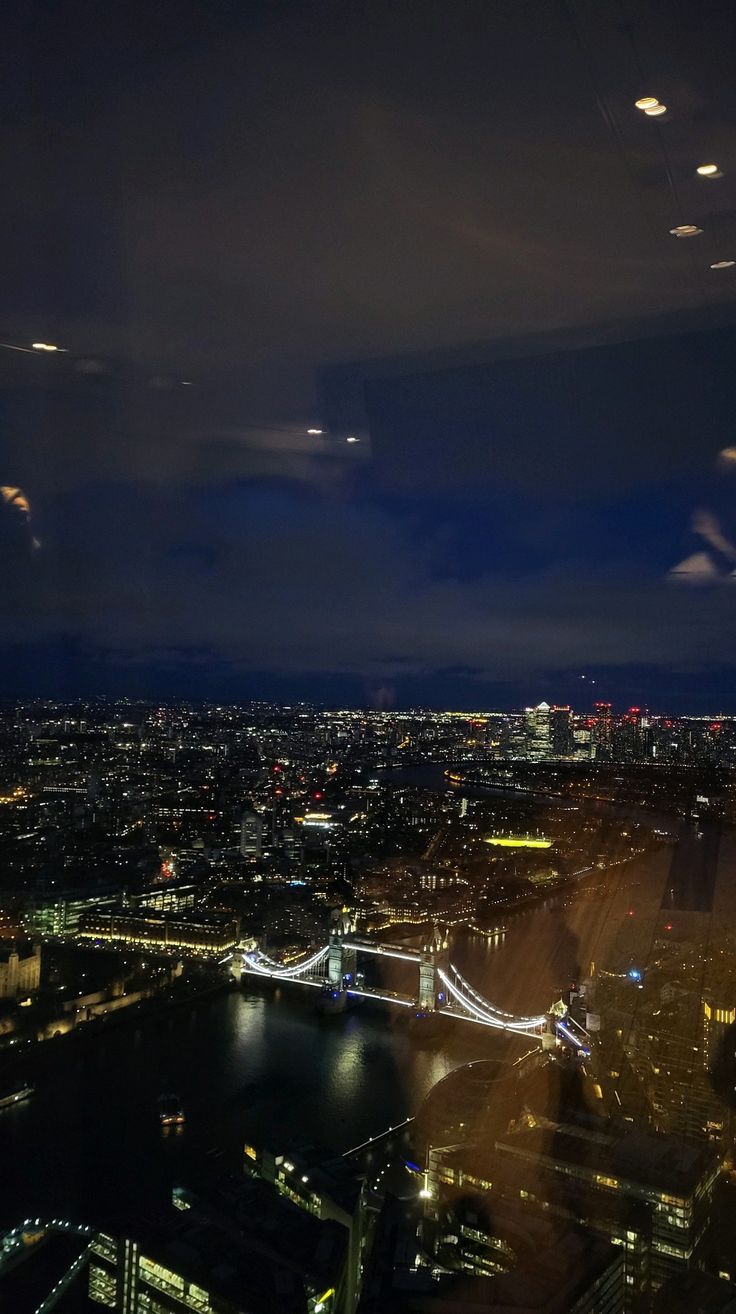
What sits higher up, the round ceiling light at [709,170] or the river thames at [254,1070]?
the round ceiling light at [709,170]

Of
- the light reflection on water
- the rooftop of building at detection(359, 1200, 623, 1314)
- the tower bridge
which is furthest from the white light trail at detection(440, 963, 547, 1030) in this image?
the rooftop of building at detection(359, 1200, 623, 1314)

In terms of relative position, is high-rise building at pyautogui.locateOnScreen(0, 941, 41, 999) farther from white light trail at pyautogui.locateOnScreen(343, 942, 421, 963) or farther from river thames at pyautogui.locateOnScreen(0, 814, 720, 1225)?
white light trail at pyautogui.locateOnScreen(343, 942, 421, 963)

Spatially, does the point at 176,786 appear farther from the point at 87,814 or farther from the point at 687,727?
→ the point at 687,727

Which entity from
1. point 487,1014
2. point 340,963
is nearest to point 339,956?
point 340,963

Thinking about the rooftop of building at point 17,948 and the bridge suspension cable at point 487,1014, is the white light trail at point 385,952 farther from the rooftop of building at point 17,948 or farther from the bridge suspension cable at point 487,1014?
the rooftop of building at point 17,948

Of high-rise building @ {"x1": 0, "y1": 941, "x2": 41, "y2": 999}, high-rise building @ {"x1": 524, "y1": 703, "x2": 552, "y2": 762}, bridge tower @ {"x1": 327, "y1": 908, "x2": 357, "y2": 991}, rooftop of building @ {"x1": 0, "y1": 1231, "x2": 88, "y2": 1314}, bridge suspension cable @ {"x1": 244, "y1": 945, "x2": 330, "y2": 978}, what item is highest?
high-rise building @ {"x1": 524, "y1": 703, "x2": 552, "y2": 762}

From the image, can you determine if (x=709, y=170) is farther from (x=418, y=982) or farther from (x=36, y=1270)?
(x=418, y=982)

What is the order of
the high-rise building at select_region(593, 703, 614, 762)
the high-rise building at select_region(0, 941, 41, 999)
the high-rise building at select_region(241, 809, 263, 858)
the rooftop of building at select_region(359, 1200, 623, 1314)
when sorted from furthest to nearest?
1. the high-rise building at select_region(241, 809, 263, 858)
2. the high-rise building at select_region(593, 703, 614, 762)
3. the high-rise building at select_region(0, 941, 41, 999)
4. the rooftop of building at select_region(359, 1200, 623, 1314)

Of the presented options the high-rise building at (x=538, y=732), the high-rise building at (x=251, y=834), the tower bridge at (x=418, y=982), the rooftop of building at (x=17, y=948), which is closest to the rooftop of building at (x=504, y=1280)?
the tower bridge at (x=418, y=982)

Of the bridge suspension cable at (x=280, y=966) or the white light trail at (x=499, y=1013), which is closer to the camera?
the white light trail at (x=499, y=1013)
